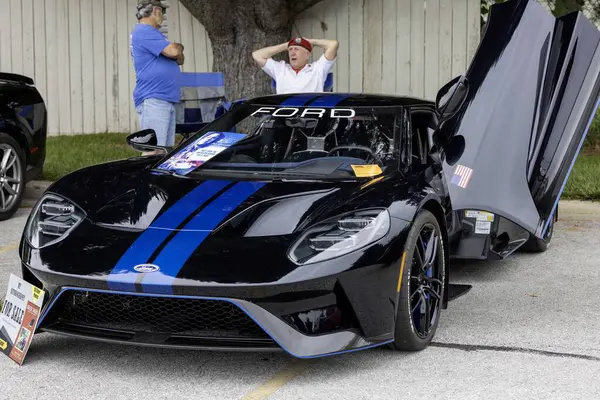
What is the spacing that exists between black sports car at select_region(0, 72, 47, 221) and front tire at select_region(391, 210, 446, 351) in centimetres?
469

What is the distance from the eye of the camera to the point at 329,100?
5809 millimetres

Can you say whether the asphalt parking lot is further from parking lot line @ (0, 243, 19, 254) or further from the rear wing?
the rear wing

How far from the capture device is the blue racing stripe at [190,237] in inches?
164

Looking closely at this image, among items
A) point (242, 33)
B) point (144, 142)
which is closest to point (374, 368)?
point (144, 142)

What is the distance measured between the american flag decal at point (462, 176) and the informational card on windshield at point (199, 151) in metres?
1.20

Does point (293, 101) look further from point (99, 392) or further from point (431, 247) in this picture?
point (99, 392)

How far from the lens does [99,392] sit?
4223 mm

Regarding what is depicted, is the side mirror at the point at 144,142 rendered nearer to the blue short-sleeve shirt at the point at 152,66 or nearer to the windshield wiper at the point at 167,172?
the windshield wiper at the point at 167,172

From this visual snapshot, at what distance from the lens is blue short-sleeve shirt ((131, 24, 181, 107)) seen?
861 cm

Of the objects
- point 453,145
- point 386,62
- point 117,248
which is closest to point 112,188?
point 117,248

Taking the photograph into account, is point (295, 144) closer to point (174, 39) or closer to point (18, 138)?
point (18, 138)

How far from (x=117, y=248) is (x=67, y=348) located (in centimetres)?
75

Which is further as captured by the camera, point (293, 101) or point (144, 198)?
point (293, 101)

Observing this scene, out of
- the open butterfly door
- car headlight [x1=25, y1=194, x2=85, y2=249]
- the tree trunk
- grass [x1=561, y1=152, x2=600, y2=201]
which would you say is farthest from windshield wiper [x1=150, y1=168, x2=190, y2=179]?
the tree trunk
